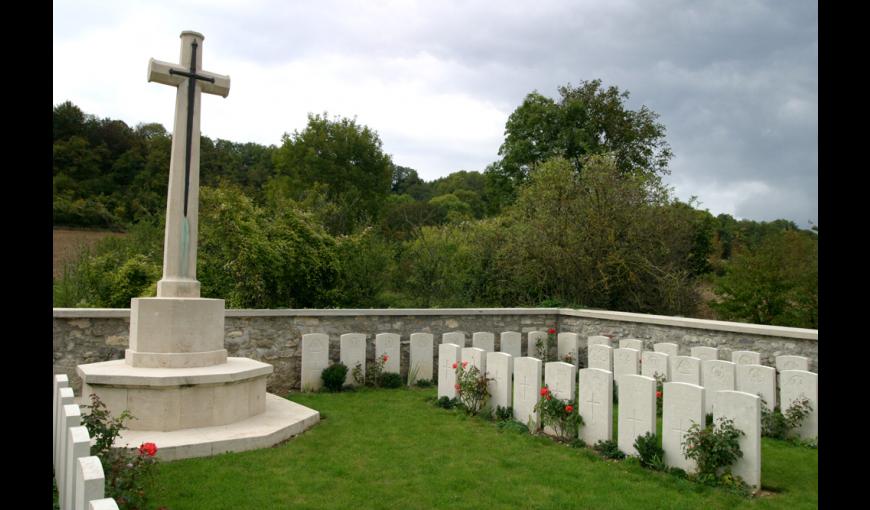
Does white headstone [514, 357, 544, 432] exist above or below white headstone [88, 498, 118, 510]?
below

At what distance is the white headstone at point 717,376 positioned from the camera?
7637 mm

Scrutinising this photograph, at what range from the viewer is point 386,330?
36.4 ft

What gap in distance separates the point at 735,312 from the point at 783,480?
911 centimetres

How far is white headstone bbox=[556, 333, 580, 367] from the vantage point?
1152cm

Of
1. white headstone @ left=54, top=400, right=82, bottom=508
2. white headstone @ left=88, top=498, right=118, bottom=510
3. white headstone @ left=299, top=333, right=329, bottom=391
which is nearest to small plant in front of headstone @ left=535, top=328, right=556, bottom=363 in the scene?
white headstone @ left=299, top=333, right=329, bottom=391

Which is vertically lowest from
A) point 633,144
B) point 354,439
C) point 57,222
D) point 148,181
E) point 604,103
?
point 354,439

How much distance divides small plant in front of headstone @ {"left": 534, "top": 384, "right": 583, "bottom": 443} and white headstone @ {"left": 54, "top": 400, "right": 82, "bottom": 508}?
4.86 m

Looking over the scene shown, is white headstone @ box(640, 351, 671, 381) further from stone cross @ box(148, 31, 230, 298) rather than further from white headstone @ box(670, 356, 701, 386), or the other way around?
stone cross @ box(148, 31, 230, 298)

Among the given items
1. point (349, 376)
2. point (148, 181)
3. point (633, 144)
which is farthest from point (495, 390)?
point (633, 144)

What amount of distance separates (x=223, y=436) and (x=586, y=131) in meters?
24.1

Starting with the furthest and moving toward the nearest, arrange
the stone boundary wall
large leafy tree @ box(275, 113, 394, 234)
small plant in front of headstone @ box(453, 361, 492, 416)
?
large leafy tree @ box(275, 113, 394, 234)
the stone boundary wall
small plant in front of headstone @ box(453, 361, 492, 416)

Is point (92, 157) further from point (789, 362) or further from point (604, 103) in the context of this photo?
Result: point (789, 362)

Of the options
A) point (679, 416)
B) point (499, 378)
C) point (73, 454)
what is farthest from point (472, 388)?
point (73, 454)
